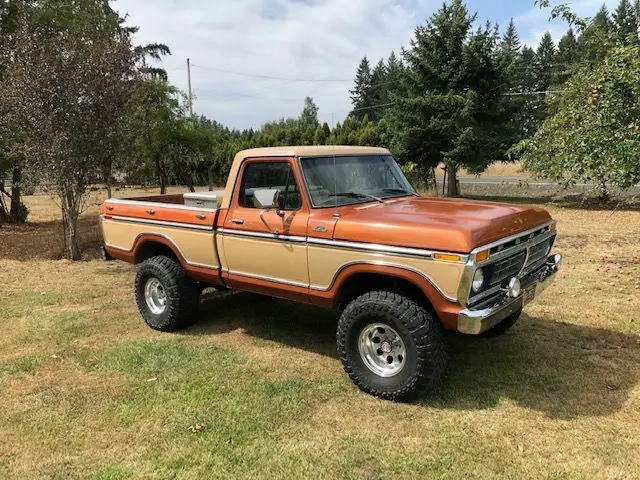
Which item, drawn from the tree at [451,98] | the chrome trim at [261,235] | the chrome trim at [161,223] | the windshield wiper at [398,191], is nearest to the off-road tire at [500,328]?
the windshield wiper at [398,191]

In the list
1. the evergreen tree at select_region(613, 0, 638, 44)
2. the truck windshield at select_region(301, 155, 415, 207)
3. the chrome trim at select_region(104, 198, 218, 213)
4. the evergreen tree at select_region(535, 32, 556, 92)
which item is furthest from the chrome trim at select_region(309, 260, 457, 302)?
the evergreen tree at select_region(535, 32, 556, 92)

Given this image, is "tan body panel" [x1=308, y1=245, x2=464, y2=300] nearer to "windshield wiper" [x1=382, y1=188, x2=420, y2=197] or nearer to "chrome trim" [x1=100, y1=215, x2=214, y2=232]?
"windshield wiper" [x1=382, y1=188, x2=420, y2=197]

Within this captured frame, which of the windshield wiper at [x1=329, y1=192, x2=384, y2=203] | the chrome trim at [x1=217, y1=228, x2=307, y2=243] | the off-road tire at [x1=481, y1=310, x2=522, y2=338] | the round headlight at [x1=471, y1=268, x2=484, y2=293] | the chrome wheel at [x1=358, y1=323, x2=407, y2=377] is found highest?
the windshield wiper at [x1=329, y1=192, x2=384, y2=203]

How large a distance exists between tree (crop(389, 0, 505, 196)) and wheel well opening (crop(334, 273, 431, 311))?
13984 mm

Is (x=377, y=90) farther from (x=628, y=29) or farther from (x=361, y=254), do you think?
(x=361, y=254)

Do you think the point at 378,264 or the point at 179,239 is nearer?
the point at 378,264

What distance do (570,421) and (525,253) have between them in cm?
131

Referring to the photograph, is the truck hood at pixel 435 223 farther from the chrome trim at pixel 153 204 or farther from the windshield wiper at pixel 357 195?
the chrome trim at pixel 153 204

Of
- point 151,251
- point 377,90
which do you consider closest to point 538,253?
point 151,251

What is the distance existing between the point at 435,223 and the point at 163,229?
3045mm

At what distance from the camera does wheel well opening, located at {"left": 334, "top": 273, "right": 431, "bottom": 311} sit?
13.5 feet

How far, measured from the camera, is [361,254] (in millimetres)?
4090

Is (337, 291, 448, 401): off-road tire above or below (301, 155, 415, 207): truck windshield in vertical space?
below

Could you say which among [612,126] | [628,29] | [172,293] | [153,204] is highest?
[628,29]
